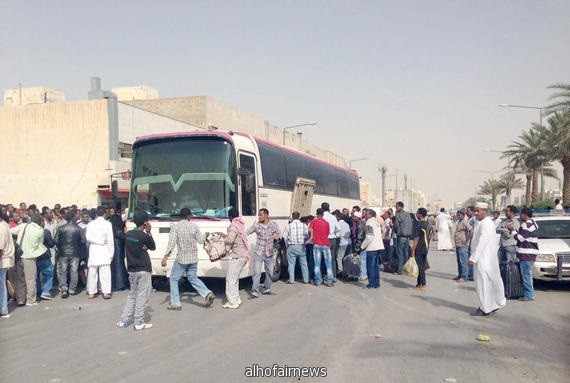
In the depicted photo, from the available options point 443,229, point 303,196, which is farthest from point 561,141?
point 303,196

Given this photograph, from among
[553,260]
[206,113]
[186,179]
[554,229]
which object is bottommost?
[553,260]

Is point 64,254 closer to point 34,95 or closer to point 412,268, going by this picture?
point 412,268

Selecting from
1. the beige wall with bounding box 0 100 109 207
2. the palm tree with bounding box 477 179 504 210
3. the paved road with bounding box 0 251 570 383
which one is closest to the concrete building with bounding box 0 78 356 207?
the beige wall with bounding box 0 100 109 207

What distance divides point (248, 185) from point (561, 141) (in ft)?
75.8

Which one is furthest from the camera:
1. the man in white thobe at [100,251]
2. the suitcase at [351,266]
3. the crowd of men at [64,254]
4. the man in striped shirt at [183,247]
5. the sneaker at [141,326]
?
the suitcase at [351,266]

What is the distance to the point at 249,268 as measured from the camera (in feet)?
38.3

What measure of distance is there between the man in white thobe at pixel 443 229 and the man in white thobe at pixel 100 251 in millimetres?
15215

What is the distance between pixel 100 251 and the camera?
447 inches

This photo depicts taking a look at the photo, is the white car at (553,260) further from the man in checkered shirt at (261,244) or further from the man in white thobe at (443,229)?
the man in white thobe at (443,229)

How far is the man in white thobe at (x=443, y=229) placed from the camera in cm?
2239

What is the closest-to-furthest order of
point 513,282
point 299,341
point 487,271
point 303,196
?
point 299,341, point 487,271, point 513,282, point 303,196

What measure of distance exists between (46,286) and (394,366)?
8.39 m
